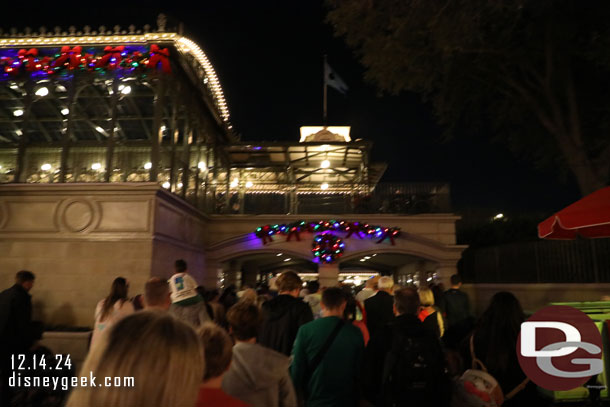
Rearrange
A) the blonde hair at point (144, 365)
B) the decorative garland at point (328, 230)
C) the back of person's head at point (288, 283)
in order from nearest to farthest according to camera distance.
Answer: the blonde hair at point (144, 365) → the back of person's head at point (288, 283) → the decorative garland at point (328, 230)

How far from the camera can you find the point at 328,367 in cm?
378

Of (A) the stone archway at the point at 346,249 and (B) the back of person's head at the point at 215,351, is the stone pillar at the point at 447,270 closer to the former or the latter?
(A) the stone archway at the point at 346,249

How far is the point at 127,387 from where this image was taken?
1324 millimetres

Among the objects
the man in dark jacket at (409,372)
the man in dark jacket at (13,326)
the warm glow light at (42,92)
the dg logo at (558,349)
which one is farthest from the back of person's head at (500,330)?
the warm glow light at (42,92)

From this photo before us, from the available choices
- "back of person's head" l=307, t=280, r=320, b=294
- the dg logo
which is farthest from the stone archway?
the dg logo

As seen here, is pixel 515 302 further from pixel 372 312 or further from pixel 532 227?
pixel 532 227

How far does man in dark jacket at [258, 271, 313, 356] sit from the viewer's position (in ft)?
16.2

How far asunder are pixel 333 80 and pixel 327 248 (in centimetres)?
1434

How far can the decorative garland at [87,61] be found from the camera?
500 inches

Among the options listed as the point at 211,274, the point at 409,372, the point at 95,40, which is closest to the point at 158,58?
the point at 95,40

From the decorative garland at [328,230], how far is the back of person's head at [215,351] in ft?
46.8

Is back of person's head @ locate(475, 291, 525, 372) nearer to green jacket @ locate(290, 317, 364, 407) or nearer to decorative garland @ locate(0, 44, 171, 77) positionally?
green jacket @ locate(290, 317, 364, 407)

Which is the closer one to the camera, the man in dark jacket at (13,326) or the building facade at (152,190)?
the man in dark jacket at (13,326)

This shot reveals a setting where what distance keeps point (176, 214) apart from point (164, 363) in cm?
1267
